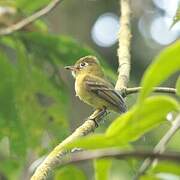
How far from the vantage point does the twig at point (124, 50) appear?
245cm

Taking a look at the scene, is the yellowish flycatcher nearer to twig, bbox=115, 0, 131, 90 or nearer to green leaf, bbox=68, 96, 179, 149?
twig, bbox=115, 0, 131, 90

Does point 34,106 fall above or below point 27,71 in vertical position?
below

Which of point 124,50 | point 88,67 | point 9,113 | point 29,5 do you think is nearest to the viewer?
point 124,50

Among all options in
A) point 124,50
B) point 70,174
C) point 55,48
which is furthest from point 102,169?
point 55,48

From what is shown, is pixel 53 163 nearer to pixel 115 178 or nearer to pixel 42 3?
pixel 42 3

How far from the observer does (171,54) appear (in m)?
0.76

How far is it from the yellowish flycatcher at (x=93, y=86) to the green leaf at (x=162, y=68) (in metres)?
2.13

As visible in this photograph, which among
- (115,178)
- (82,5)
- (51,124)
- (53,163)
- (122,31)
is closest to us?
(53,163)

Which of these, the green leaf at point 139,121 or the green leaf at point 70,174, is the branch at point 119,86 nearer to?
the green leaf at point 70,174

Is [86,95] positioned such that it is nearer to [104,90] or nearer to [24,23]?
[104,90]

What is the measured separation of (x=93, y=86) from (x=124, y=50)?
89cm

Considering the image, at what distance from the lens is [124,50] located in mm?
2602

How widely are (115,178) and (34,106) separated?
357cm

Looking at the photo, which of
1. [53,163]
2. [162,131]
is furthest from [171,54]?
[162,131]
